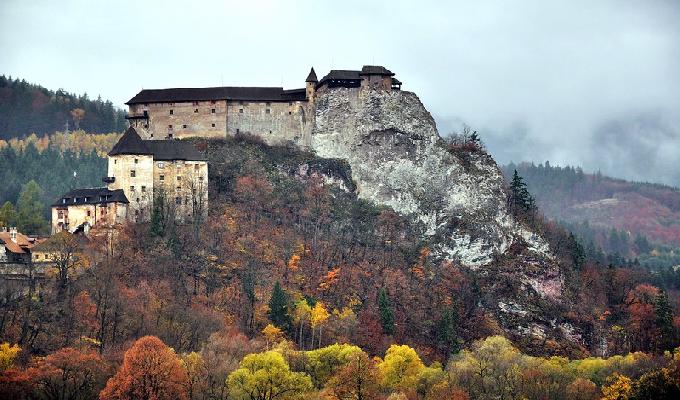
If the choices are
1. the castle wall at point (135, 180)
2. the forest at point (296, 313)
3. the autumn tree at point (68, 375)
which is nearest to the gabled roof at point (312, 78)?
the forest at point (296, 313)

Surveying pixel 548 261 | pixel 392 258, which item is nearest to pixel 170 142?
pixel 392 258

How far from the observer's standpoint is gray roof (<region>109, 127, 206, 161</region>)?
341 ft

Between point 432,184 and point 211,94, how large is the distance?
24.3m

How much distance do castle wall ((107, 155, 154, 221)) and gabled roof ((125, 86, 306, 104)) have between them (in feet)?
43.8

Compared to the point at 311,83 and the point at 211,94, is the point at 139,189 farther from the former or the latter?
the point at 311,83

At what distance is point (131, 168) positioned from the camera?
10319 centimetres

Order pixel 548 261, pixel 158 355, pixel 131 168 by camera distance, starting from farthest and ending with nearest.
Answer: pixel 548 261
pixel 131 168
pixel 158 355

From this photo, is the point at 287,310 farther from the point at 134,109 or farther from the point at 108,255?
the point at 134,109

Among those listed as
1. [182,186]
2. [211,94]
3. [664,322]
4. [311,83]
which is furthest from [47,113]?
[664,322]

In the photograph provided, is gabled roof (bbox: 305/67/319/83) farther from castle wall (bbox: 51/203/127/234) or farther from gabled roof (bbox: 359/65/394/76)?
castle wall (bbox: 51/203/127/234)

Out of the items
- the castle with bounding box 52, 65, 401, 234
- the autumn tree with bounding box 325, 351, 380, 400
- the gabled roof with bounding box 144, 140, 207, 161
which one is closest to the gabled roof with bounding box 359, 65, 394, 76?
the castle with bounding box 52, 65, 401, 234

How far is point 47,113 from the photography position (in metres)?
180

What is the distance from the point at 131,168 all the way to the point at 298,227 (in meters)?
16.9

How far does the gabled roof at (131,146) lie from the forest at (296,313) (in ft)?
22.4
